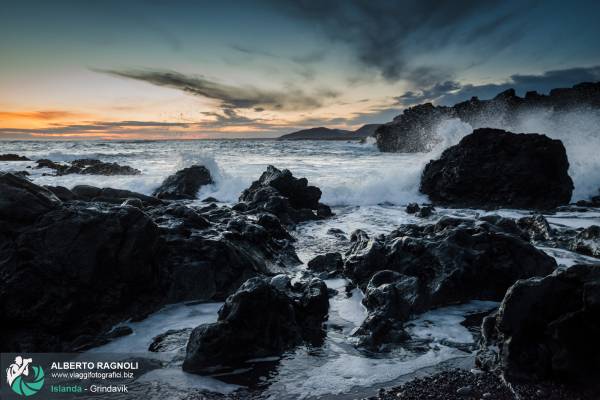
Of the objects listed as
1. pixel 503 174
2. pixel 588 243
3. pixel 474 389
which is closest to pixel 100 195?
pixel 474 389

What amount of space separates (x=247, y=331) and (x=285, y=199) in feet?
26.7

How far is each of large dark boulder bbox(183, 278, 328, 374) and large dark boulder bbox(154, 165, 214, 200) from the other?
486 inches

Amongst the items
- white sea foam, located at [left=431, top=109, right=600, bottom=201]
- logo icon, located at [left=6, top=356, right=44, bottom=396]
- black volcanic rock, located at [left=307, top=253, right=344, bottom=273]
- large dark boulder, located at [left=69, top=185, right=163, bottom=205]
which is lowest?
logo icon, located at [left=6, top=356, right=44, bottom=396]

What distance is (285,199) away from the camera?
12.2 m

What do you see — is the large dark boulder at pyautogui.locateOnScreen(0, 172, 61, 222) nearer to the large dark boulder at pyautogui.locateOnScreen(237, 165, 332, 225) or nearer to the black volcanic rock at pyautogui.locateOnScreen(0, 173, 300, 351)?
the black volcanic rock at pyautogui.locateOnScreen(0, 173, 300, 351)

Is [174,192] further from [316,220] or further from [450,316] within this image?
[450,316]

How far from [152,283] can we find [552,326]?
5219mm

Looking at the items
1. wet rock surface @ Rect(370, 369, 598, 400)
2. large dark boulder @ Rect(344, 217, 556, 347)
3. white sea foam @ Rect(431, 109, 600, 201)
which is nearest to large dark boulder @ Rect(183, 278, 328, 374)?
large dark boulder @ Rect(344, 217, 556, 347)

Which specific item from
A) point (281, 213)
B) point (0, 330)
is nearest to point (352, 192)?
point (281, 213)

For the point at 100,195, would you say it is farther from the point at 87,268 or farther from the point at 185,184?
the point at 87,268

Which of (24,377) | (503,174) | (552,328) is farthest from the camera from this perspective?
(503,174)

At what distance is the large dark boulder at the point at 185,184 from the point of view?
16.2 metres

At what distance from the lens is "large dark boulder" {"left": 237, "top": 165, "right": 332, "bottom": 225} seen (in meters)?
11.7

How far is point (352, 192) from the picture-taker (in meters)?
15.9
